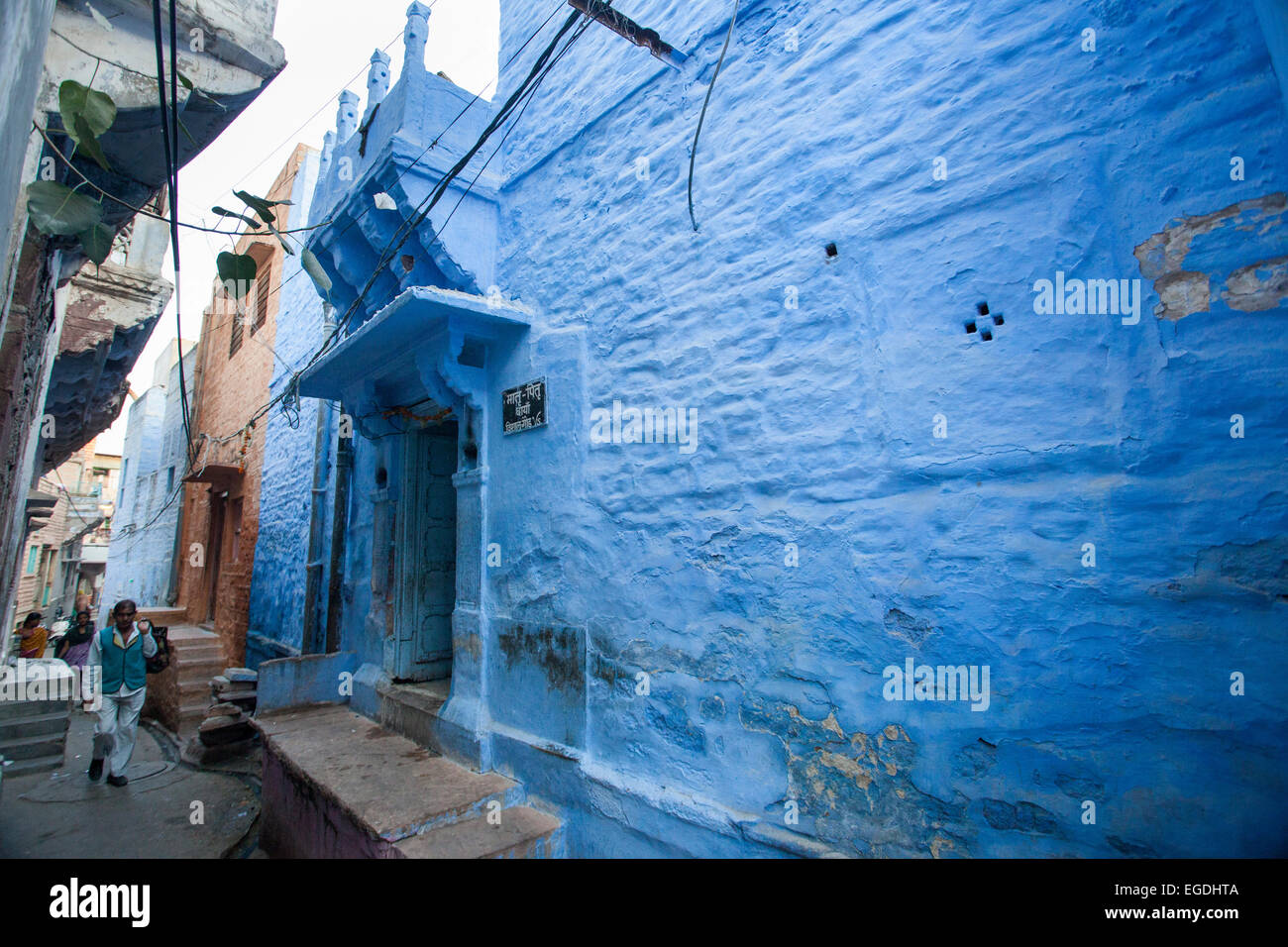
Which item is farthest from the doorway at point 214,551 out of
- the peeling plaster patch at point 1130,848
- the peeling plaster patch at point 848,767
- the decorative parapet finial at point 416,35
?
the peeling plaster patch at point 1130,848

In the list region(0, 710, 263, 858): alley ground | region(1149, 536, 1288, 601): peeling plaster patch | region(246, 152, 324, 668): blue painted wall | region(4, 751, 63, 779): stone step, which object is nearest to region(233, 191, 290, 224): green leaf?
region(1149, 536, 1288, 601): peeling plaster patch

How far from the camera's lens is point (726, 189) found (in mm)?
3316

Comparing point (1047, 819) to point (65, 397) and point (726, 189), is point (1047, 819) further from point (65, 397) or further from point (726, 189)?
point (65, 397)

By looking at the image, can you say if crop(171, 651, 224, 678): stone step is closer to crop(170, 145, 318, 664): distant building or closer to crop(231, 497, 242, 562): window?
crop(170, 145, 318, 664): distant building

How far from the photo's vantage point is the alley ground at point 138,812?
4.89 meters

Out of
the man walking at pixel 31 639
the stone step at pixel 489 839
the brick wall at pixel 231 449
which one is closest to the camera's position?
the stone step at pixel 489 839

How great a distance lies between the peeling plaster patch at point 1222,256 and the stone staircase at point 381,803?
149 inches

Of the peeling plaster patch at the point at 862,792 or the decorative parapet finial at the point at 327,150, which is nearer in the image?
the peeling plaster patch at the point at 862,792

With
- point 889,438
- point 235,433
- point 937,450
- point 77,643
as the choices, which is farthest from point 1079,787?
point 77,643

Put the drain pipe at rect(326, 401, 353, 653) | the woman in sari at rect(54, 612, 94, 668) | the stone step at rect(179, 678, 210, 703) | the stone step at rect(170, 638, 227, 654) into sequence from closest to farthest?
the drain pipe at rect(326, 401, 353, 653) < the stone step at rect(179, 678, 210, 703) < the stone step at rect(170, 638, 227, 654) < the woman in sari at rect(54, 612, 94, 668)

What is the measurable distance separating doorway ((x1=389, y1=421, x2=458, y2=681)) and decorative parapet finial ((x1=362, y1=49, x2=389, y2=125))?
9.99ft

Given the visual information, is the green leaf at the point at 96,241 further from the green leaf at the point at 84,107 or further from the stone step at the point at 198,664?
the stone step at the point at 198,664

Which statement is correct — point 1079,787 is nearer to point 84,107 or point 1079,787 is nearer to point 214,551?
point 84,107

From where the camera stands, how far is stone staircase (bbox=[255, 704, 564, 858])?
135 inches
